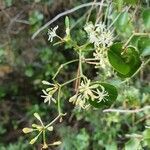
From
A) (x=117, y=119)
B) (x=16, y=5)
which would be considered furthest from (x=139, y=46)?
(x=16, y=5)

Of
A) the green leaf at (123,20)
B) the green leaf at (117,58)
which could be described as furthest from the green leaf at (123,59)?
the green leaf at (123,20)

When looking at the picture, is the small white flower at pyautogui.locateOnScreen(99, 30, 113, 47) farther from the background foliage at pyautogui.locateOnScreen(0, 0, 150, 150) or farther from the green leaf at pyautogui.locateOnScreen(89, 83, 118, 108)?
the background foliage at pyautogui.locateOnScreen(0, 0, 150, 150)

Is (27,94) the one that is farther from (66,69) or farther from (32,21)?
(32,21)

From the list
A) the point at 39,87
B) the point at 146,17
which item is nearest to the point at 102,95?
the point at 146,17

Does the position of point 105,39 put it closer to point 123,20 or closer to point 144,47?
point 144,47

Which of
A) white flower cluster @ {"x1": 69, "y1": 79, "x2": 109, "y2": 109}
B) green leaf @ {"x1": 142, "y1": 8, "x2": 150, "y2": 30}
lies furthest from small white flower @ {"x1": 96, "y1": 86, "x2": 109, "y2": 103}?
green leaf @ {"x1": 142, "y1": 8, "x2": 150, "y2": 30}

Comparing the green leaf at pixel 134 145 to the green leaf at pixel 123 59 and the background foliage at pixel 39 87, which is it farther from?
the background foliage at pixel 39 87
